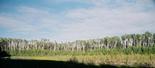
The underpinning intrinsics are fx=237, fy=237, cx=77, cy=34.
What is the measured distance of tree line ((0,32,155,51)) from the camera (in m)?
124

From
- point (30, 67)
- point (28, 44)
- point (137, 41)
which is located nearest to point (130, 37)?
point (137, 41)

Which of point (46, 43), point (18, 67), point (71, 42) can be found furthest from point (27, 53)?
point (18, 67)

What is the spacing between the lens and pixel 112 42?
428 feet

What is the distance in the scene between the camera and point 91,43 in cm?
13850

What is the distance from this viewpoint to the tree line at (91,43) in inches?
4865

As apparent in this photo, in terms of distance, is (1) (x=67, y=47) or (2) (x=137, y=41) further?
(1) (x=67, y=47)

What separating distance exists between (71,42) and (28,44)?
91.0ft

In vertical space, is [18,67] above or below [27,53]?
above

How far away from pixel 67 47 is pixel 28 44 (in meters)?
25.6

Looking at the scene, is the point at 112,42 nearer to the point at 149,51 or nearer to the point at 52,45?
the point at 52,45

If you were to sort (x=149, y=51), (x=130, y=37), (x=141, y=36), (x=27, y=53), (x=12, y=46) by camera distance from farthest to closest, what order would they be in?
(x=12, y=46)
(x=130, y=37)
(x=141, y=36)
(x=27, y=53)
(x=149, y=51)

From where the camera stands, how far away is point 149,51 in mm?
74000

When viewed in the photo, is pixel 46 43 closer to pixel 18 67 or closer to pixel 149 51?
pixel 149 51

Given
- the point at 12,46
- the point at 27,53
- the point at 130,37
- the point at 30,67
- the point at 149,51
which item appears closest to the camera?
the point at 30,67
